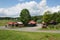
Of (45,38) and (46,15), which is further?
(46,15)

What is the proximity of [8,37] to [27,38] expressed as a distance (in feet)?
13.0

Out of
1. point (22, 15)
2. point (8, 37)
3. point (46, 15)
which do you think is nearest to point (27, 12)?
point (22, 15)

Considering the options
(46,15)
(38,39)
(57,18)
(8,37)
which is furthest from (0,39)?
(57,18)

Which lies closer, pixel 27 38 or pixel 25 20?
pixel 27 38

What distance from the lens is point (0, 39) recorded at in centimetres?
2894

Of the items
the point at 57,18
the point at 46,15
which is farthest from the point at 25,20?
the point at 57,18

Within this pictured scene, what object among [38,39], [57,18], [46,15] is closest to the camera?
[38,39]

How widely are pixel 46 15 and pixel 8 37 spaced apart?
32.9 m

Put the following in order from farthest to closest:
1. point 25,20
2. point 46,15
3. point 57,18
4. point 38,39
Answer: point 57,18
point 25,20
point 46,15
point 38,39

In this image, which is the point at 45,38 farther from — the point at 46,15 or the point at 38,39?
the point at 46,15

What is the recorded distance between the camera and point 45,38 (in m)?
29.3

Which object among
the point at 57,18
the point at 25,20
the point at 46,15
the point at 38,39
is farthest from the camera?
the point at 57,18

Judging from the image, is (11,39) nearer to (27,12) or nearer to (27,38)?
(27,38)

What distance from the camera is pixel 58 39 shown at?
1128 inches
